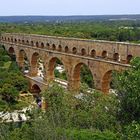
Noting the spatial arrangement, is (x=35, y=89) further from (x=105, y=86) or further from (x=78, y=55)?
(x=105, y=86)

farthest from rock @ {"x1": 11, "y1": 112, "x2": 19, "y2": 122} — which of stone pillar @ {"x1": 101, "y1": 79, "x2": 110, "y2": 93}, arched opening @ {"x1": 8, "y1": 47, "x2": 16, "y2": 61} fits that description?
arched opening @ {"x1": 8, "y1": 47, "x2": 16, "y2": 61}

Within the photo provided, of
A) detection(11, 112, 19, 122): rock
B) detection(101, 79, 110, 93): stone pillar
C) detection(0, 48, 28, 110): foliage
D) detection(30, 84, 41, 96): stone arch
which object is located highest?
detection(101, 79, 110, 93): stone pillar

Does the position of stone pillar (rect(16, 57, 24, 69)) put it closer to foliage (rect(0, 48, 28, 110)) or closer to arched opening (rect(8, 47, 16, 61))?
foliage (rect(0, 48, 28, 110))

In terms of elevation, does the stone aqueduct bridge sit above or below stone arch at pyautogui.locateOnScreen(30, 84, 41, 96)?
above

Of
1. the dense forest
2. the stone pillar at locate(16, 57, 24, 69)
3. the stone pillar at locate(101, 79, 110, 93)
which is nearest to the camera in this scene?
the dense forest

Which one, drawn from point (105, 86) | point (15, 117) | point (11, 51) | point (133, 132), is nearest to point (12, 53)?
point (11, 51)

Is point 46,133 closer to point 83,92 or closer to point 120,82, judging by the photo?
point 120,82

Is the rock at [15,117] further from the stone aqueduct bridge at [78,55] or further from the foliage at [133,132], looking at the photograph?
the foliage at [133,132]

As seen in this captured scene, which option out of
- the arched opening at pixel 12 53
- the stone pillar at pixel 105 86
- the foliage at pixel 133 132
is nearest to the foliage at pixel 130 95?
the foliage at pixel 133 132

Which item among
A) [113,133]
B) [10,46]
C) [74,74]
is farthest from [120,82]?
[10,46]
